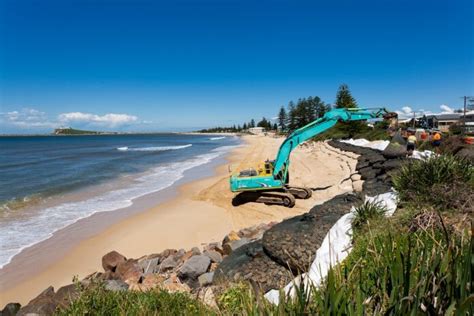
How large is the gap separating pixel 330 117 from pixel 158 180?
13.3 meters

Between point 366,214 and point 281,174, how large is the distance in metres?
7.01

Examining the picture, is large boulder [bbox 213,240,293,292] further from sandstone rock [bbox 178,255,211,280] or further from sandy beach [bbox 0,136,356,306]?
sandy beach [bbox 0,136,356,306]

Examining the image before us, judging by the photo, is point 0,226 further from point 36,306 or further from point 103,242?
point 36,306

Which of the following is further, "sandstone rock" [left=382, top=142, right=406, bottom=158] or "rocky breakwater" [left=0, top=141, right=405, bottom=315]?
"sandstone rock" [left=382, top=142, right=406, bottom=158]

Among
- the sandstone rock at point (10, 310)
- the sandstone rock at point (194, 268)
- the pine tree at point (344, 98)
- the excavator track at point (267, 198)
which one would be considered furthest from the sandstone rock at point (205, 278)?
the pine tree at point (344, 98)

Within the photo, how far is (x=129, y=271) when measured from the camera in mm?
7078

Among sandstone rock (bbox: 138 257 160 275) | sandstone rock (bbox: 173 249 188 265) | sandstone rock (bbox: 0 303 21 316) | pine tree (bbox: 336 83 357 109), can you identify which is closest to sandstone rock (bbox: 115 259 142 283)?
sandstone rock (bbox: 138 257 160 275)

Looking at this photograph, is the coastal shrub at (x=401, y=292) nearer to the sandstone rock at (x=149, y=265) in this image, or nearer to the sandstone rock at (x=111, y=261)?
the sandstone rock at (x=149, y=265)

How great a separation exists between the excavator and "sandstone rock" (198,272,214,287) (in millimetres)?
5860

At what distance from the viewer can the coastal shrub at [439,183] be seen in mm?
5316

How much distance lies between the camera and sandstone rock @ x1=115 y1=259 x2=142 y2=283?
6830 mm

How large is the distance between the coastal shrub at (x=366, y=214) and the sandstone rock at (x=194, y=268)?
3.46 metres

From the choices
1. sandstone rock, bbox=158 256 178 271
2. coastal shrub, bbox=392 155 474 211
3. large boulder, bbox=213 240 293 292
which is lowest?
sandstone rock, bbox=158 256 178 271

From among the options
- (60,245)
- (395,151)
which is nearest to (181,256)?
(60,245)
